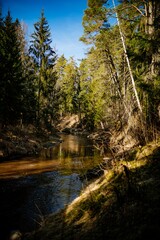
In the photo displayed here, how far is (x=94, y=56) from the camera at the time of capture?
18844 mm

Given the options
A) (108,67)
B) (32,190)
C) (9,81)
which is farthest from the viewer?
(108,67)

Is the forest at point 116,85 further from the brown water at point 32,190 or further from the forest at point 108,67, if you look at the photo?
the brown water at point 32,190

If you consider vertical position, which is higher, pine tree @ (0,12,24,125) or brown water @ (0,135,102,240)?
pine tree @ (0,12,24,125)

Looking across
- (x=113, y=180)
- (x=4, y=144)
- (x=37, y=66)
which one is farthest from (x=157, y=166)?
(x=37, y=66)

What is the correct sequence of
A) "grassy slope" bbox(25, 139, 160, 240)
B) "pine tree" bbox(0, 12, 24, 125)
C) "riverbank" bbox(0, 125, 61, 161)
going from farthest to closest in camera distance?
"pine tree" bbox(0, 12, 24, 125)
"riverbank" bbox(0, 125, 61, 161)
"grassy slope" bbox(25, 139, 160, 240)

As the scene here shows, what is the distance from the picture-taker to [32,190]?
1005 cm

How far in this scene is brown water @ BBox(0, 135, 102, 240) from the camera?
7.08 m

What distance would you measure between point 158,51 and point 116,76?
39.2 ft

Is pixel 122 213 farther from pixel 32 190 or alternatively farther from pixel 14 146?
pixel 14 146

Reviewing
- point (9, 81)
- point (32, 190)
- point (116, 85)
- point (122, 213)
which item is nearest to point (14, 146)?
point (9, 81)

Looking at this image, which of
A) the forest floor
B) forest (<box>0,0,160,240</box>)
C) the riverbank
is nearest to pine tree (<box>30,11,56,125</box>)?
forest (<box>0,0,160,240</box>)

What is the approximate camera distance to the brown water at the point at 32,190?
7084 millimetres

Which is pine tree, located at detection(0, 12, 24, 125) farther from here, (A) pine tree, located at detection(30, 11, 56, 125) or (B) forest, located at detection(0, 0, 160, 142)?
(A) pine tree, located at detection(30, 11, 56, 125)

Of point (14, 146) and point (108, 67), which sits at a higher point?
point (108, 67)
